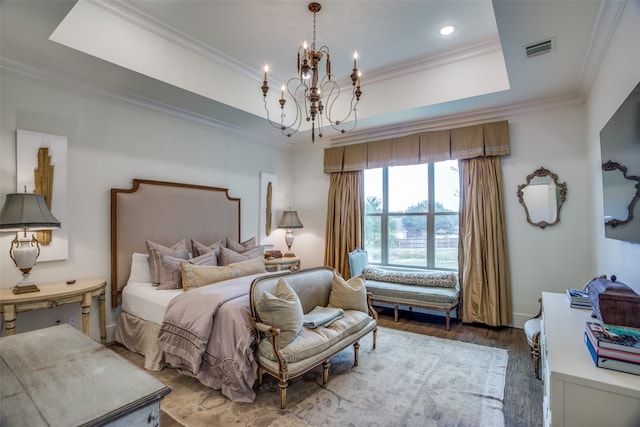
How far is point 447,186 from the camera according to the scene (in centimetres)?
455

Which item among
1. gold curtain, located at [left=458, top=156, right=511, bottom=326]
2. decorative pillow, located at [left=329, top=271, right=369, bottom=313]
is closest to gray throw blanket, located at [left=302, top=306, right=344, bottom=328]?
decorative pillow, located at [left=329, top=271, right=369, bottom=313]

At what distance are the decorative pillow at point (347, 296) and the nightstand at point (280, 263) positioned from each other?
5.58 ft

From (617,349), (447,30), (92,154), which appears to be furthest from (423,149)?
(92,154)

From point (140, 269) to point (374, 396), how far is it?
9.11 ft

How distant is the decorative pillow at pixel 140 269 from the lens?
3439 millimetres

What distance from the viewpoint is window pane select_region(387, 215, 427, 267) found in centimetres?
475

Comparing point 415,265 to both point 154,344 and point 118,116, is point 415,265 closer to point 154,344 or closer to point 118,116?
point 154,344

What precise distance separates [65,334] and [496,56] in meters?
4.27

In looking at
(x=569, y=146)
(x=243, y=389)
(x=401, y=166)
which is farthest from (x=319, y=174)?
(x=243, y=389)

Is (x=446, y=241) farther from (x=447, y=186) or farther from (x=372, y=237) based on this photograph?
(x=372, y=237)

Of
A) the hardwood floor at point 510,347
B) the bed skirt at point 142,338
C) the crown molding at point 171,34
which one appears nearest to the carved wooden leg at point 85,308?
the bed skirt at point 142,338

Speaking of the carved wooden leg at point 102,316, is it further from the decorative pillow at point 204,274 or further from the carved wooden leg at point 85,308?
the decorative pillow at point 204,274

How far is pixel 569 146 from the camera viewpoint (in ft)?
12.0

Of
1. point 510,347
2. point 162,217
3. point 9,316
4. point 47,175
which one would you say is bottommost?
point 510,347
